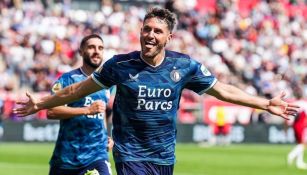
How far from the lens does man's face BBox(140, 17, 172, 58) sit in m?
8.46

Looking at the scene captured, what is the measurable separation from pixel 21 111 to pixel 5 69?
20.4 m

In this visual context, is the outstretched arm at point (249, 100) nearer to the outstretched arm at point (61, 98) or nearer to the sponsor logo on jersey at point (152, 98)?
the sponsor logo on jersey at point (152, 98)

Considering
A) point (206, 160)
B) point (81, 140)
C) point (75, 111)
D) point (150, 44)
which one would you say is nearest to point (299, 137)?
point (206, 160)

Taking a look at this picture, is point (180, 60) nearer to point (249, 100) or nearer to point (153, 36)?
point (153, 36)

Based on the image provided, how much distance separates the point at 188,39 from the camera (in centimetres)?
3622

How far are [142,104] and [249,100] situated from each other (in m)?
1.12

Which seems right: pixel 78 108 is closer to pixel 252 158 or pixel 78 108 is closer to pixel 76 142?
pixel 76 142

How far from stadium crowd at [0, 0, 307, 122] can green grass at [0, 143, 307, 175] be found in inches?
96.6

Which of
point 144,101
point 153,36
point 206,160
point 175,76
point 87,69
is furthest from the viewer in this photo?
point 206,160

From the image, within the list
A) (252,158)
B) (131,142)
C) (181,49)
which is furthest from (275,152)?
(131,142)

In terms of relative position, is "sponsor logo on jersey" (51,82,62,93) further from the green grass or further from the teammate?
the teammate

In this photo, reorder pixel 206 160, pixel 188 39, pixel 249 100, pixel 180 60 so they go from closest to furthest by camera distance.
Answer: pixel 180 60, pixel 249 100, pixel 206 160, pixel 188 39

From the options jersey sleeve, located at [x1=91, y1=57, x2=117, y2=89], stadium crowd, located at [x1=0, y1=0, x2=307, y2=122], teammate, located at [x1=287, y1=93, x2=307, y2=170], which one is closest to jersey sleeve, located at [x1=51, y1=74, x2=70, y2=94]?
jersey sleeve, located at [x1=91, y1=57, x2=117, y2=89]

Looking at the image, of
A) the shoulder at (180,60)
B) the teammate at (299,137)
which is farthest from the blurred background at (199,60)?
the shoulder at (180,60)
